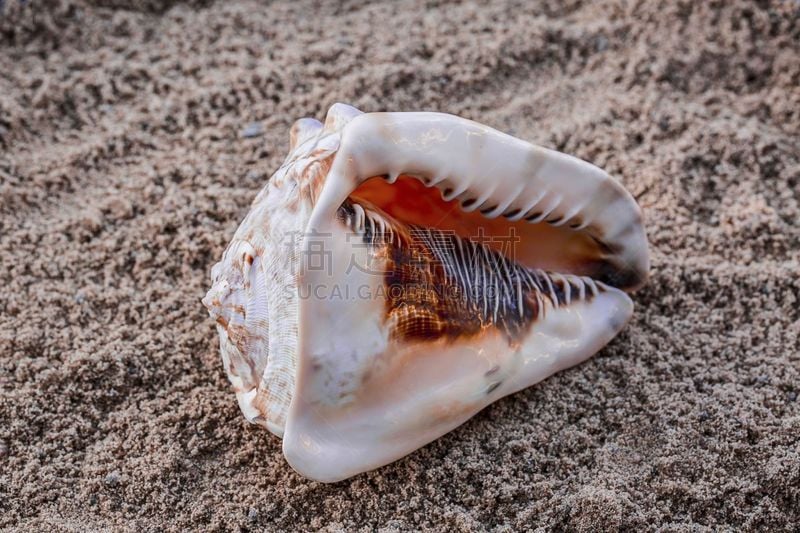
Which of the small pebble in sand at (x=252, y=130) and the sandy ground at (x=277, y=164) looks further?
the small pebble in sand at (x=252, y=130)

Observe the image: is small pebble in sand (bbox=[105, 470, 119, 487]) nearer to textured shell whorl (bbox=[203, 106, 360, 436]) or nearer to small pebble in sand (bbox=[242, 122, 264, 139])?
textured shell whorl (bbox=[203, 106, 360, 436])

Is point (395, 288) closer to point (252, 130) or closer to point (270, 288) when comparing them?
point (270, 288)

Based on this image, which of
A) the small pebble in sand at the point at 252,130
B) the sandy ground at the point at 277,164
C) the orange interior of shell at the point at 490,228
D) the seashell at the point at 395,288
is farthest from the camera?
the small pebble in sand at the point at 252,130

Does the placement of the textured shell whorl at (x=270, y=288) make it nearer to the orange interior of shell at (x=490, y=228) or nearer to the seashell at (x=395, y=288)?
the seashell at (x=395, y=288)

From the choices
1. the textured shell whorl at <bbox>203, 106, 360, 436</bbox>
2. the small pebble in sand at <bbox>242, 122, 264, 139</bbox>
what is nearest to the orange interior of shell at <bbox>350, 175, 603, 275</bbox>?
the textured shell whorl at <bbox>203, 106, 360, 436</bbox>

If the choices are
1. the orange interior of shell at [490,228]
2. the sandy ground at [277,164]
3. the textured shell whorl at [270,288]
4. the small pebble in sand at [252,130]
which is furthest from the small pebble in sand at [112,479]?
the small pebble in sand at [252,130]

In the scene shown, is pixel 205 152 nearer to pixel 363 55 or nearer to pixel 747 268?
pixel 363 55

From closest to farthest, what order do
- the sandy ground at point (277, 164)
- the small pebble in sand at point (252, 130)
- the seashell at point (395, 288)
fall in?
1. the seashell at point (395, 288)
2. the sandy ground at point (277, 164)
3. the small pebble in sand at point (252, 130)
